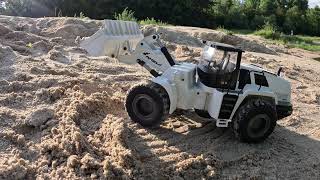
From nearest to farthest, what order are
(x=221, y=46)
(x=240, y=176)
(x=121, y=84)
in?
(x=240, y=176), (x=221, y=46), (x=121, y=84)

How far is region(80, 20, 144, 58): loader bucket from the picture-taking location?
8125 millimetres

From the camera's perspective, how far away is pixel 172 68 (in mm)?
8086

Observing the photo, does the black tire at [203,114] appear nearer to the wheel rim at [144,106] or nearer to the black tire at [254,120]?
the black tire at [254,120]

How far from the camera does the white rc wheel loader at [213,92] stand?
786cm

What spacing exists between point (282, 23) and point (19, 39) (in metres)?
36.5

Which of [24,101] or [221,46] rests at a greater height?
[221,46]

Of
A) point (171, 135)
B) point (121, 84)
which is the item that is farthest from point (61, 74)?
point (171, 135)

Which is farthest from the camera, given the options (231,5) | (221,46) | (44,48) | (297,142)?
(231,5)

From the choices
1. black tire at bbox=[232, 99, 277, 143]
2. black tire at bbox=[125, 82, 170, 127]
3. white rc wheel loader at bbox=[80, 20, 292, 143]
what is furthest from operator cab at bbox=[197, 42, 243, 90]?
black tire at bbox=[125, 82, 170, 127]

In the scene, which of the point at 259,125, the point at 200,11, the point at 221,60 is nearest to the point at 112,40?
the point at 221,60

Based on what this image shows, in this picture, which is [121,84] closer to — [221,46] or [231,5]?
[221,46]

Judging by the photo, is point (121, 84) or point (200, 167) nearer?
point (200, 167)

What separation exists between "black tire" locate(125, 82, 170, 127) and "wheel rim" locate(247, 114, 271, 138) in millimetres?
1305

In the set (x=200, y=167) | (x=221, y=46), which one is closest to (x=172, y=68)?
(x=221, y=46)
